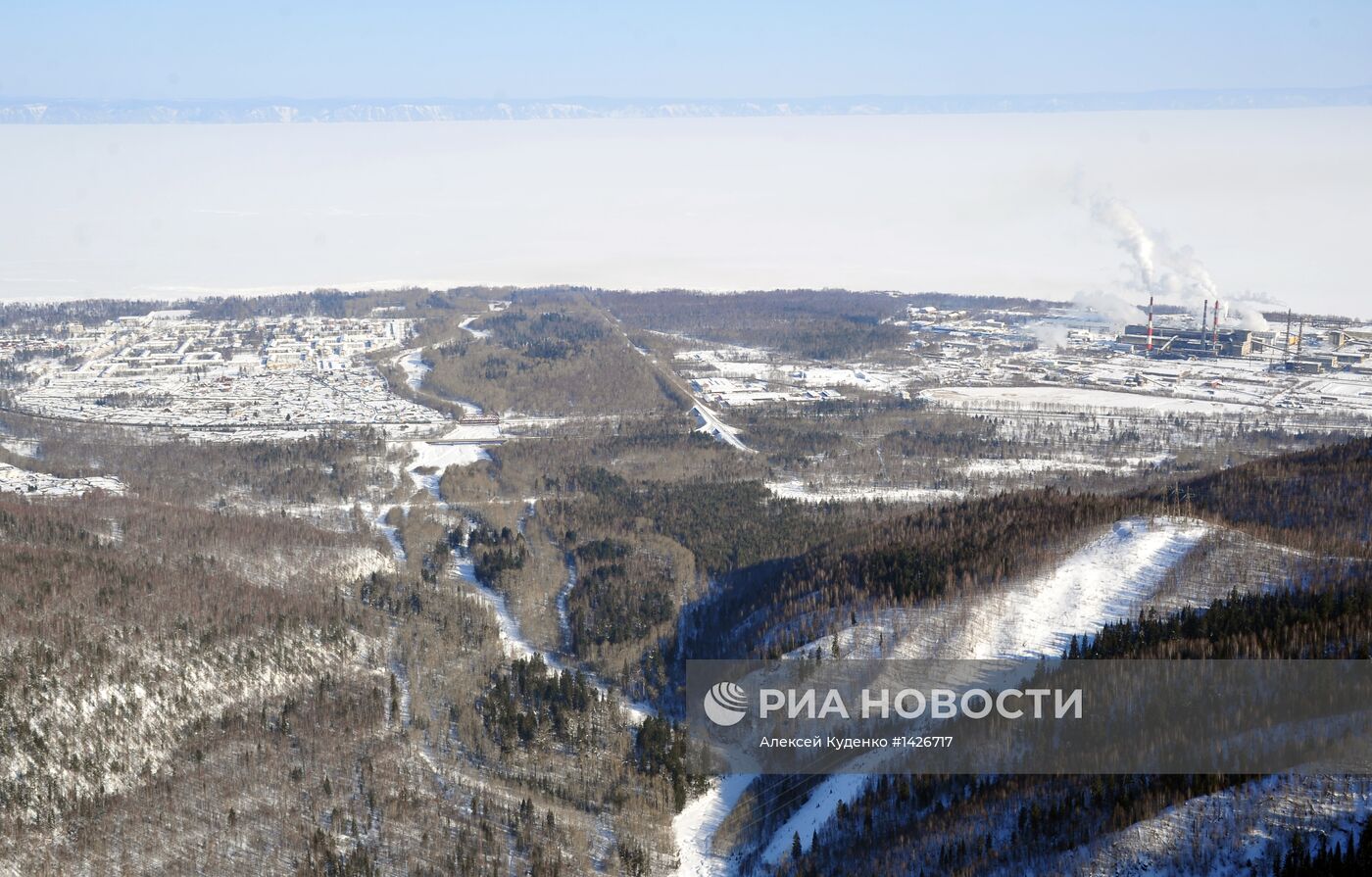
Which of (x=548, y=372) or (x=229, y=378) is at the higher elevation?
(x=548, y=372)

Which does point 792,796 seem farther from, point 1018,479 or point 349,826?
point 1018,479

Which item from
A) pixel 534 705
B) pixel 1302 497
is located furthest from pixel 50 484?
pixel 1302 497

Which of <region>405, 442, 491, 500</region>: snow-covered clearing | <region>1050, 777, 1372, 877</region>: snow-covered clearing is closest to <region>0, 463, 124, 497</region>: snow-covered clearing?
<region>405, 442, 491, 500</region>: snow-covered clearing

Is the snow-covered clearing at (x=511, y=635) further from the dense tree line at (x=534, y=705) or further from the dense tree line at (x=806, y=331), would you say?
the dense tree line at (x=806, y=331)

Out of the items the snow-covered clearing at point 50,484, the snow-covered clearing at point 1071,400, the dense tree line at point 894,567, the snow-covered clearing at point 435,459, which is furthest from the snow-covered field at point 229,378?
the dense tree line at point 894,567

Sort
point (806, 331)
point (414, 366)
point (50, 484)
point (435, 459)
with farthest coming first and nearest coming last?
1. point (806, 331)
2. point (414, 366)
3. point (435, 459)
4. point (50, 484)

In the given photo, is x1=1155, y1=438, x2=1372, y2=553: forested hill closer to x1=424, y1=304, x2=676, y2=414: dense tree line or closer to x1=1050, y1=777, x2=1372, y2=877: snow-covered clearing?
x1=1050, y1=777, x2=1372, y2=877: snow-covered clearing

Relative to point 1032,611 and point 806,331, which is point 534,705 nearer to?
point 1032,611
